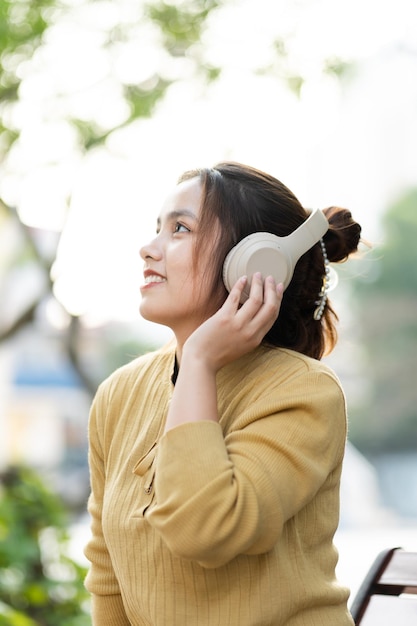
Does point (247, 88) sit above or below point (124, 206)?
above

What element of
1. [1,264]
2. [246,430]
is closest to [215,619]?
[246,430]

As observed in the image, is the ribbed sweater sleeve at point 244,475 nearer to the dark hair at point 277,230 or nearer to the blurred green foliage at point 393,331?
the dark hair at point 277,230

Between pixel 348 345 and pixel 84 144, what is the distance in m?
1.88

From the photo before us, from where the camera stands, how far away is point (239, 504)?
3.40ft

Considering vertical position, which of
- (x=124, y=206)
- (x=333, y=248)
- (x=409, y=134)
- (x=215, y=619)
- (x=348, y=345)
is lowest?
(x=409, y=134)

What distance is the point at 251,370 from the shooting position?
1.27m

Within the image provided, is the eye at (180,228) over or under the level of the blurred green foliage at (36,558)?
over

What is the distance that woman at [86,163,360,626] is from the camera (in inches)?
→ 41.9

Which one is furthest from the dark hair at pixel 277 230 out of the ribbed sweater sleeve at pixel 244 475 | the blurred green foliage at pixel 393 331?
the blurred green foliage at pixel 393 331

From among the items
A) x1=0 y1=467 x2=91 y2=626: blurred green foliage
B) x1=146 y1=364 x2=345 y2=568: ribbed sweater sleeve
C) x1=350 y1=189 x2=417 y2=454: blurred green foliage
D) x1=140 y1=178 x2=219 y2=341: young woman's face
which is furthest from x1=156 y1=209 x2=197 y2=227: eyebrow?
x1=350 y1=189 x2=417 y2=454: blurred green foliage

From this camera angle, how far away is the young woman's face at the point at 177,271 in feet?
4.18

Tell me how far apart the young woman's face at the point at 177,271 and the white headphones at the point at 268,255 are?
0.06 m

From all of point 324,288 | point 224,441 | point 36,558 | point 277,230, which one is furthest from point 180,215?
point 36,558

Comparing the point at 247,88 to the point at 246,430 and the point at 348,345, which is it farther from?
the point at 246,430
